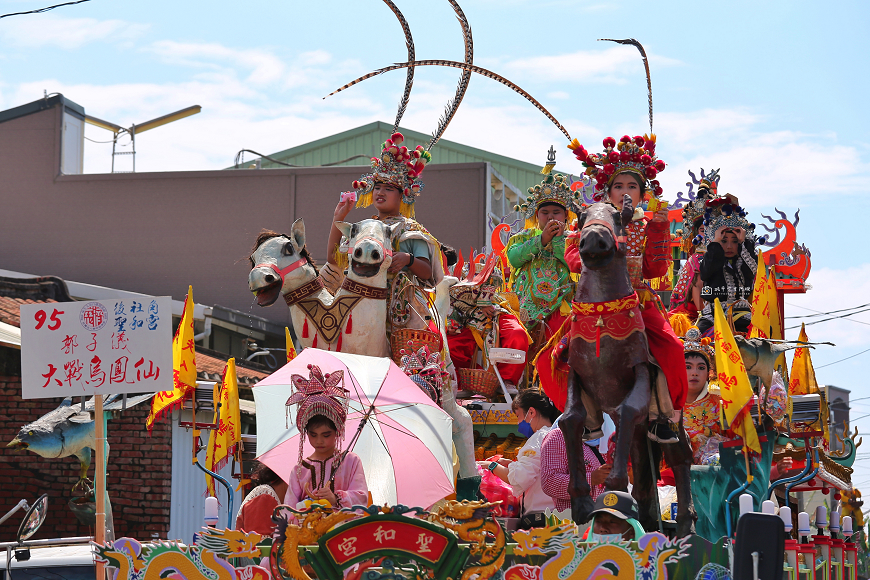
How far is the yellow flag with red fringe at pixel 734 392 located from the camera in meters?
7.54

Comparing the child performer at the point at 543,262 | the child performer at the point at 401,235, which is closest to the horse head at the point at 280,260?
the child performer at the point at 401,235

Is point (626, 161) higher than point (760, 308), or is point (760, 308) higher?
point (626, 161)

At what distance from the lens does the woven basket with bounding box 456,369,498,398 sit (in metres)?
9.93

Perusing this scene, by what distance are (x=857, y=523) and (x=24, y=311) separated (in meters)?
8.96

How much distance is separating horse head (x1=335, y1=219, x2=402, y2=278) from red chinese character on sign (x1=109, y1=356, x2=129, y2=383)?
2.10 m

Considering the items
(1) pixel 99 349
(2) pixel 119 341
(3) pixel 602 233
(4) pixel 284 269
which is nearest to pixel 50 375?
(1) pixel 99 349

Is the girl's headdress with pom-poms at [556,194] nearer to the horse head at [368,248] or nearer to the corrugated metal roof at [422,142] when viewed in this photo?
the horse head at [368,248]

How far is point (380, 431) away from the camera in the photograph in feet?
21.2

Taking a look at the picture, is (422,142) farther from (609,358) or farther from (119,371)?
(609,358)

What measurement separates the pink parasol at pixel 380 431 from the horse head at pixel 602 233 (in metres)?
1.54

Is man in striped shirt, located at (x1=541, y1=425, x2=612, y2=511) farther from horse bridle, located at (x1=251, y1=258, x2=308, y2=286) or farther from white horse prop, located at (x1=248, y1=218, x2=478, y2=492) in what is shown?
horse bridle, located at (x1=251, y1=258, x2=308, y2=286)

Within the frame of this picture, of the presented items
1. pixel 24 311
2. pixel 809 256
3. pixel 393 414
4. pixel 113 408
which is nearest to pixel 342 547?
pixel 393 414

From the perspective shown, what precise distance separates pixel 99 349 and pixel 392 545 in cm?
302

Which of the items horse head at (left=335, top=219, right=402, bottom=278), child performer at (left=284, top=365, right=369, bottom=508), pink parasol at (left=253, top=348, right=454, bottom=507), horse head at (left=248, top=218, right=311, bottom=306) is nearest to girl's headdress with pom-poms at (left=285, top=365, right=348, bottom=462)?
child performer at (left=284, top=365, right=369, bottom=508)
